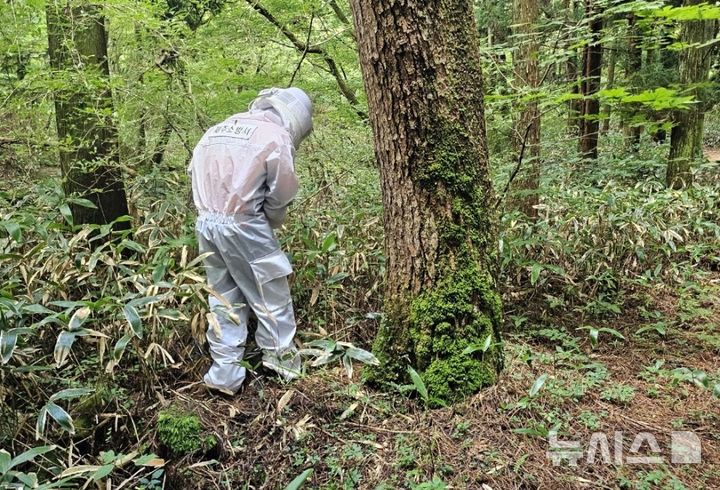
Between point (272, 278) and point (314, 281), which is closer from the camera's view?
point (272, 278)

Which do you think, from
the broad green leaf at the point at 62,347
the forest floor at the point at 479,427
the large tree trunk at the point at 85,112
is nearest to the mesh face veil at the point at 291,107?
the large tree trunk at the point at 85,112

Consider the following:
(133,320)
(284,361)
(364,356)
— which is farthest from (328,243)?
(133,320)

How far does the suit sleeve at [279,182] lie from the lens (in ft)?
9.54

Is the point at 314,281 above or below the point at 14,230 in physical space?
below

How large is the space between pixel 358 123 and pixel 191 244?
2.68m

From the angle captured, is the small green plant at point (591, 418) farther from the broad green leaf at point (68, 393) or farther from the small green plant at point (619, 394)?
the broad green leaf at point (68, 393)

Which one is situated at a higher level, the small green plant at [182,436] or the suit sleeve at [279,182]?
the suit sleeve at [279,182]

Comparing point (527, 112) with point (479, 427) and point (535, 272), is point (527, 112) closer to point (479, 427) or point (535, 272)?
point (535, 272)

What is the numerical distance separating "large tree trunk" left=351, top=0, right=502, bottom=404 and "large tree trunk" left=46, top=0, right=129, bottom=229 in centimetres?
234

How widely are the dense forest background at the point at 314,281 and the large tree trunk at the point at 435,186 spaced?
8 cm

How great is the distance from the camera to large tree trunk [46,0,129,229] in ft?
11.9

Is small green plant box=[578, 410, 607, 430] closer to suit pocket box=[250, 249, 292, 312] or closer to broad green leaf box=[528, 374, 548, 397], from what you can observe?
broad green leaf box=[528, 374, 548, 397]

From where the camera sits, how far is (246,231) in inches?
115

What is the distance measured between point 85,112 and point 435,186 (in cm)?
299
